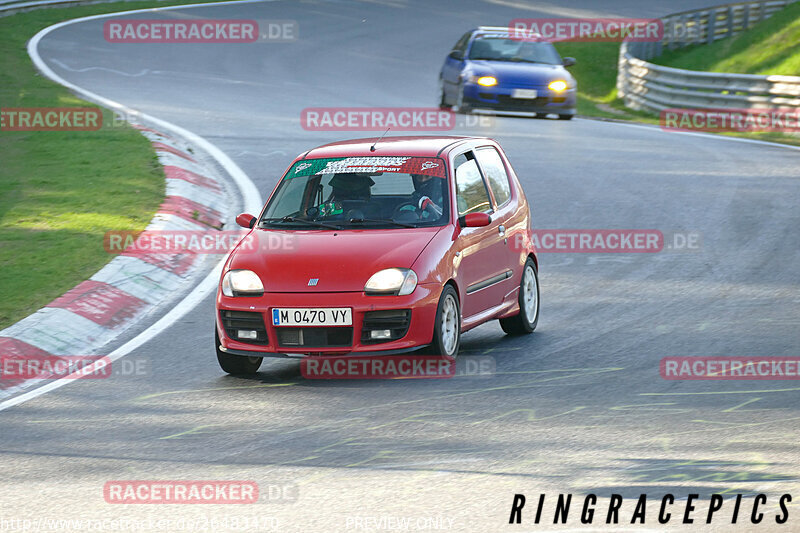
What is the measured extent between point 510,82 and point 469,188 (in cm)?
1350

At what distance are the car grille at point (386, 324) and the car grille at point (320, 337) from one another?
0.35 ft

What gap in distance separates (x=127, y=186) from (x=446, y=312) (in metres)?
7.10

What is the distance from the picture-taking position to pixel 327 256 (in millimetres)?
8867

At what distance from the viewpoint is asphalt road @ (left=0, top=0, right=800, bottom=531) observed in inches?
247

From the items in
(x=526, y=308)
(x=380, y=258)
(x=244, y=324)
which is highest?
(x=380, y=258)

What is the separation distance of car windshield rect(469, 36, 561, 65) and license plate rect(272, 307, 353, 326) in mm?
16070

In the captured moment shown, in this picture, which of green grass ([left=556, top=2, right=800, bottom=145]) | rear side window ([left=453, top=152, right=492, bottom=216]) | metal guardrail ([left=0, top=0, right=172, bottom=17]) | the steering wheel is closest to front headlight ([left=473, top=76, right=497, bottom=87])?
green grass ([left=556, top=2, right=800, bottom=145])

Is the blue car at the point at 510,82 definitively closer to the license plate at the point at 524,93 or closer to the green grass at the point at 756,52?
the license plate at the point at 524,93

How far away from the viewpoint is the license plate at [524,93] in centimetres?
2314

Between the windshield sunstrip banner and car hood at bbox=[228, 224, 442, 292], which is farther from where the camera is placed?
the windshield sunstrip banner

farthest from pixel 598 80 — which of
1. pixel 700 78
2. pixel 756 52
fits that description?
pixel 700 78

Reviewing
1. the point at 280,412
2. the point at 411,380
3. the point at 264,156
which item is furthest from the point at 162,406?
the point at 264,156

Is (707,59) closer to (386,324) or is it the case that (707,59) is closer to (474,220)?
(474,220)

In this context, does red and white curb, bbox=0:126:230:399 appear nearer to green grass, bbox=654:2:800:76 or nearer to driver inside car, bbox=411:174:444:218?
driver inside car, bbox=411:174:444:218
